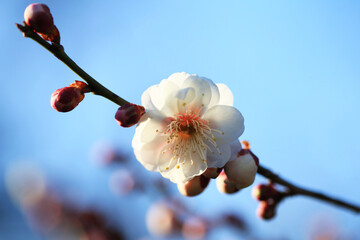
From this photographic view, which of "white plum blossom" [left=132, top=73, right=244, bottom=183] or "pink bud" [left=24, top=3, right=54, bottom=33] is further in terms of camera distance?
"white plum blossom" [left=132, top=73, right=244, bottom=183]

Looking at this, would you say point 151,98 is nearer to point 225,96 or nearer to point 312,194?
point 225,96

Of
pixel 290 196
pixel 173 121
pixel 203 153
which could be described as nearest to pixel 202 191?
pixel 203 153

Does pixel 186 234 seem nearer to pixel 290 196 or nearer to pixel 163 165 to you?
pixel 290 196

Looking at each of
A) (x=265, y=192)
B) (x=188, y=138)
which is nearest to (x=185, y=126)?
(x=188, y=138)

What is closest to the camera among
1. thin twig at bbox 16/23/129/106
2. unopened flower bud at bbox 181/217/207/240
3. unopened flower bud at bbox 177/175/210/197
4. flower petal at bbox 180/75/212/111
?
thin twig at bbox 16/23/129/106

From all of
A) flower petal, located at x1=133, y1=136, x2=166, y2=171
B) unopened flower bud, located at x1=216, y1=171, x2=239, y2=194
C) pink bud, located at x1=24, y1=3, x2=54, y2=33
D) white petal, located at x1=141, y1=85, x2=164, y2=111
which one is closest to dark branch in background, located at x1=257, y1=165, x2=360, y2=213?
unopened flower bud, located at x1=216, y1=171, x2=239, y2=194

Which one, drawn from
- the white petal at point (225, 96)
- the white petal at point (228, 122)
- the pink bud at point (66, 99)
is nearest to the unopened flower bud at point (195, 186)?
the white petal at point (228, 122)

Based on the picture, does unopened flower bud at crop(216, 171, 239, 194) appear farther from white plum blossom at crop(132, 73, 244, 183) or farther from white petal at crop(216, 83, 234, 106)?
white petal at crop(216, 83, 234, 106)
